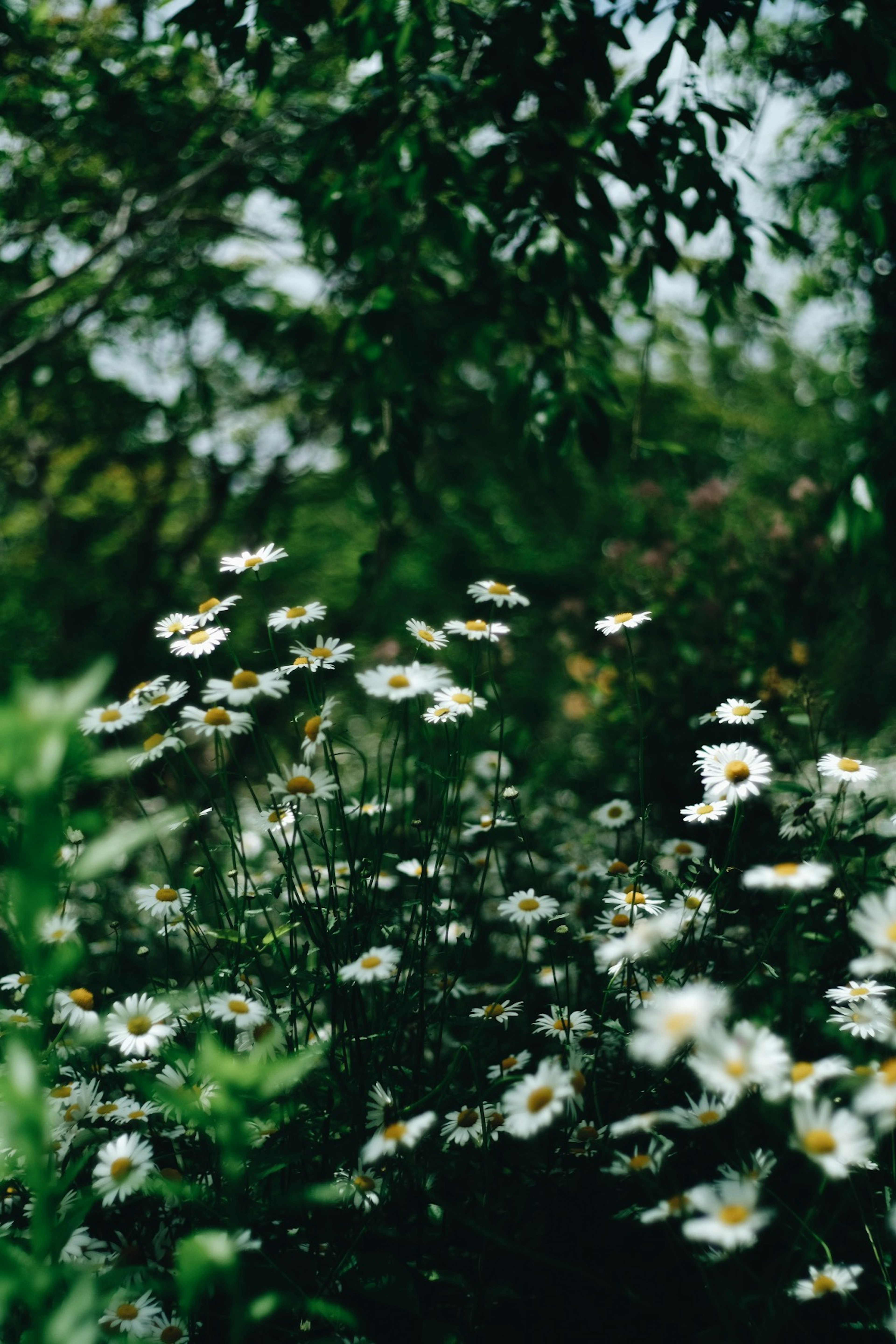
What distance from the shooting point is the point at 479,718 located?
3760 mm

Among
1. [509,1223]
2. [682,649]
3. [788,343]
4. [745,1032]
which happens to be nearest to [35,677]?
[682,649]

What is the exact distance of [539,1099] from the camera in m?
1.03

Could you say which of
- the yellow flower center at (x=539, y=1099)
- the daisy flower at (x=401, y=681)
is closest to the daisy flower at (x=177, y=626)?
the daisy flower at (x=401, y=681)

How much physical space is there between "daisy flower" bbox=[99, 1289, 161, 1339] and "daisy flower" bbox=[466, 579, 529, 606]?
1.13 metres

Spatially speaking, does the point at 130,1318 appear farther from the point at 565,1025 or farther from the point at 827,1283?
the point at 827,1283

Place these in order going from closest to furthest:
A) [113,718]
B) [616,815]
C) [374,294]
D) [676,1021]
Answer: [676,1021]
[113,718]
[616,815]
[374,294]

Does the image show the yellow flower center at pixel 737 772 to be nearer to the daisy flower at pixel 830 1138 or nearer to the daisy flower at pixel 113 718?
the daisy flower at pixel 830 1138

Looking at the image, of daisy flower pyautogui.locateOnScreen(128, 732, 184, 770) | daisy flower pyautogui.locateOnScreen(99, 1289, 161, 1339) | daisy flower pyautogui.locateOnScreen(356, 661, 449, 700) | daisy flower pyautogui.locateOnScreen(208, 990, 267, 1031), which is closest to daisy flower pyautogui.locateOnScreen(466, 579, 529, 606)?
daisy flower pyautogui.locateOnScreen(356, 661, 449, 700)

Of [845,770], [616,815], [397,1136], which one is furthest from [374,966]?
[616,815]

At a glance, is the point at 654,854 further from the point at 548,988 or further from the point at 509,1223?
the point at 509,1223

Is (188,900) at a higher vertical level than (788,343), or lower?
lower

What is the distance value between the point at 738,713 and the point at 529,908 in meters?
0.50

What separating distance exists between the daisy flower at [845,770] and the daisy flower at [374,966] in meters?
0.74

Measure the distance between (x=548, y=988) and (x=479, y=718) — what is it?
1838mm
